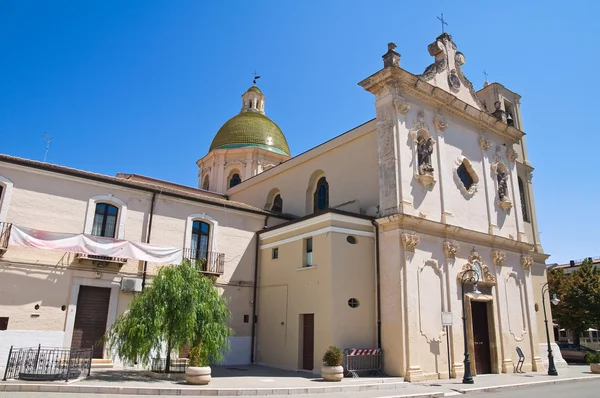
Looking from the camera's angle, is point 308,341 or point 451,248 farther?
point 451,248

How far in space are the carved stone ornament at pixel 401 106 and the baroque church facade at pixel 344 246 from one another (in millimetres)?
63

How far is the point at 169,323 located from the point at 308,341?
6.20 metres

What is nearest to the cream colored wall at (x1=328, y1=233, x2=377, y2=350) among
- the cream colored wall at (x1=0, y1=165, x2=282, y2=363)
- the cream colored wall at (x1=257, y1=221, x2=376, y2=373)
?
the cream colored wall at (x1=257, y1=221, x2=376, y2=373)

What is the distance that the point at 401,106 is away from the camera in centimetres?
2006

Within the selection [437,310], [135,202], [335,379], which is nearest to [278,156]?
[135,202]

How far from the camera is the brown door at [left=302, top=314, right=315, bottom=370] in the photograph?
1806cm

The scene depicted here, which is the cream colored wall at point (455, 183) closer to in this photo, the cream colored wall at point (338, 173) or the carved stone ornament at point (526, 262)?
the carved stone ornament at point (526, 262)

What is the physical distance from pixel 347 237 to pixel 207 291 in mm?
6086

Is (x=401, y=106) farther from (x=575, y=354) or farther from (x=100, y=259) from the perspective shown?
(x=575, y=354)

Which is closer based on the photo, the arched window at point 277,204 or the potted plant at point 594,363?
the potted plant at point 594,363

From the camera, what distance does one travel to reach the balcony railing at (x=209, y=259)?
20297mm

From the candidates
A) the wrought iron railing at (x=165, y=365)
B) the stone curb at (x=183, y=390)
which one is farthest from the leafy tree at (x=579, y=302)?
the wrought iron railing at (x=165, y=365)

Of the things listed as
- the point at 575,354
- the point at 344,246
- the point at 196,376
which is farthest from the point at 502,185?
the point at 196,376

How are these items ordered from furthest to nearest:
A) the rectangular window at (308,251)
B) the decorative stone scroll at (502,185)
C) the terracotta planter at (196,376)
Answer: the decorative stone scroll at (502,185)
the rectangular window at (308,251)
the terracotta planter at (196,376)
